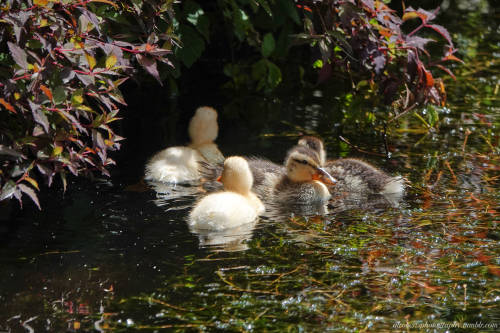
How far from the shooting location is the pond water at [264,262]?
4121 millimetres

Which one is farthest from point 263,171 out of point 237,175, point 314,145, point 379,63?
→ point 379,63

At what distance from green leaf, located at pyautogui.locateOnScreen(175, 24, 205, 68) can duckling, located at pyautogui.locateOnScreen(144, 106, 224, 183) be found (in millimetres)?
485

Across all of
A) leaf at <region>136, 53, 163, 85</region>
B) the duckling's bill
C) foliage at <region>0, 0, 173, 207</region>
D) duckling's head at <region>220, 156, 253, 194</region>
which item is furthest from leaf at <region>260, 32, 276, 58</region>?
leaf at <region>136, 53, 163, 85</region>

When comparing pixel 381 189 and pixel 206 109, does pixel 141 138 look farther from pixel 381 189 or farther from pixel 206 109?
pixel 381 189

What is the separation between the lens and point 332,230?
18.0ft

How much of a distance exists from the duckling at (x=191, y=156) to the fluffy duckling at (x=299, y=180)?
2.08 feet

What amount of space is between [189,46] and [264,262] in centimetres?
314

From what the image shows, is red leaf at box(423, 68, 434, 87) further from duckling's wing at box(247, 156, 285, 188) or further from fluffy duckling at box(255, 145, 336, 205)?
duckling's wing at box(247, 156, 285, 188)

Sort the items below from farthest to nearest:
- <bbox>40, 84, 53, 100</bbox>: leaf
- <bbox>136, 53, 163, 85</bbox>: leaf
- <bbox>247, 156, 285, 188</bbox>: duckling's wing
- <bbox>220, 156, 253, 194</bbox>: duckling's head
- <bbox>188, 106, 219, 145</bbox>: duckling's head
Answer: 1. <bbox>188, 106, 219, 145</bbox>: duckling's head
2. <bbox>247, 156, 285, 188</bbox>: duckling's wing
3. <bbox>220, 156, 253, 194</bbox>: duckling's head
4. <bbox>136, 53, 163, 85</bbox>: leaf
5. <bbox>40, 84, 53, 100</bbox>: leaf

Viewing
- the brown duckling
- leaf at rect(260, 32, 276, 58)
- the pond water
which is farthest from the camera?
leaf at rect(260, 32, 276, 58)

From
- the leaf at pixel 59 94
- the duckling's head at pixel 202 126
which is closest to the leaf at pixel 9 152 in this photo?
the leaf at pixel 59 94

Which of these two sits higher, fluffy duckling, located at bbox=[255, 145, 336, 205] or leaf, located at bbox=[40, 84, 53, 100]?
leaf, located at bbox=[40, 84, 53, 100]

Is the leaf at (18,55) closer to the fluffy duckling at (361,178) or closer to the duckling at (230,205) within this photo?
the duckling at (230,205)

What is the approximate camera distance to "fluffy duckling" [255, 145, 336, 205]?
20.9ft
